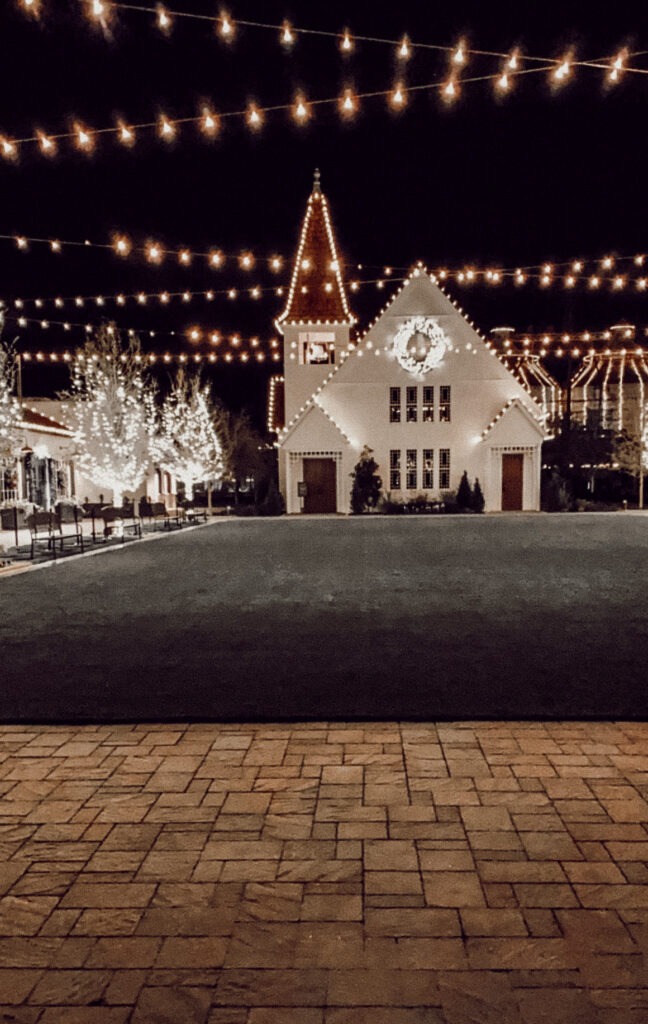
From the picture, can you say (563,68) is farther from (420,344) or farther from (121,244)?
(420,344)

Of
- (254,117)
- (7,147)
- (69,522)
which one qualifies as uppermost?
(254,117)

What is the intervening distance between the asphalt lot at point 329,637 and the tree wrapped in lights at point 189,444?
1790 centimetres

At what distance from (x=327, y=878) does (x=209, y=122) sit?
11.7 metres

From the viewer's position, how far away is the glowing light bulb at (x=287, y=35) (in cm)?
997

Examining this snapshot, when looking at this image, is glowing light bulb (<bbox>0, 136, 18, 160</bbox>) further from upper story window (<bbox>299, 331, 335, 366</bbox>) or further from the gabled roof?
the gabled roof

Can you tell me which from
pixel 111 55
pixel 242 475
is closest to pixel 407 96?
pixel 111 55

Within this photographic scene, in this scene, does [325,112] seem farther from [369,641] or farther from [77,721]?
[77,721]

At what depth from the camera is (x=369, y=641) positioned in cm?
742

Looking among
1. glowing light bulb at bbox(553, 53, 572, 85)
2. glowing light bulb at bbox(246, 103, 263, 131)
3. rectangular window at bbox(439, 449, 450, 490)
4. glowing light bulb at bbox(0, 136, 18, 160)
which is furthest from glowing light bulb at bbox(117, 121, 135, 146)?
rectangular window at bbox(439, 449, 450, 490)

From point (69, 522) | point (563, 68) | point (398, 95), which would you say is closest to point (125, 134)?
point (398, 95)

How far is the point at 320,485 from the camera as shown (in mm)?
30812

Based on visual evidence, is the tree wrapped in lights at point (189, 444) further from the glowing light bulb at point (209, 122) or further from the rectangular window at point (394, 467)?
the glowing light bulb at point (209, 122)

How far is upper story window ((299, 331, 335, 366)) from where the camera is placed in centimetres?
3173

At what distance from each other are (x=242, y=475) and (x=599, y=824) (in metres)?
37.3
